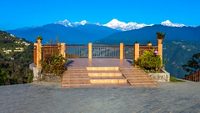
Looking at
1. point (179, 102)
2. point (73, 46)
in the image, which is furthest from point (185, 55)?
point (179, 102)

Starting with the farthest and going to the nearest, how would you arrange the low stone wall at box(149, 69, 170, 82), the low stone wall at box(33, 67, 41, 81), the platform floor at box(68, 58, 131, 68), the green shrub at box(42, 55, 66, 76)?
1. the platform floor at box(68, 58, 131, 68)
2. the low stone wall at box(149, 69, 170, 82)
3. the low stone wall at box(33, 67, 41, 81)
4. the green shrub at box(42, 55, 66, 76)

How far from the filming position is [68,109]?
1130 centimetres

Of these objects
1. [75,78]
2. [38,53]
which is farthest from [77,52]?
[75,78]

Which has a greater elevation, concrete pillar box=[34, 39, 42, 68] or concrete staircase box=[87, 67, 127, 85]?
concrete pillar box=[34, 39, 42, 68]

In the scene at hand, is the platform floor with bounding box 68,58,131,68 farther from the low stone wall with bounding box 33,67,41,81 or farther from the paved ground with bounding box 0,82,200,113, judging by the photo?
the paved ground with bounding box 0,82,200,113

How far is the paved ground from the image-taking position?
1123 centimetres

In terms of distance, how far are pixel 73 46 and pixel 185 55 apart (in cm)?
14498

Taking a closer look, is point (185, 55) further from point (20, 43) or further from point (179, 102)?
point (179, 102)

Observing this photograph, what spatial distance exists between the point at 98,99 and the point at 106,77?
4713 mm

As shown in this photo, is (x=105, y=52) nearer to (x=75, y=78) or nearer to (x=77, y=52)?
(x=77, y=52)

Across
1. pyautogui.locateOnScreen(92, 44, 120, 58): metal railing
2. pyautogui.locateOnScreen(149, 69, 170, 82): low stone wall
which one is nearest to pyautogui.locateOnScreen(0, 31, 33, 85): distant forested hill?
pyautogui.locateOnScreen(92, 44, 120, 58): metal railing

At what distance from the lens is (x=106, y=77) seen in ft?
58.0

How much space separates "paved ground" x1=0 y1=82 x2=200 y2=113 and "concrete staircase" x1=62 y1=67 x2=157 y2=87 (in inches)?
29.5

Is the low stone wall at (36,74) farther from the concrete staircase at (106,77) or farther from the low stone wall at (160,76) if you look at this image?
the low stone wall at (160,76)
